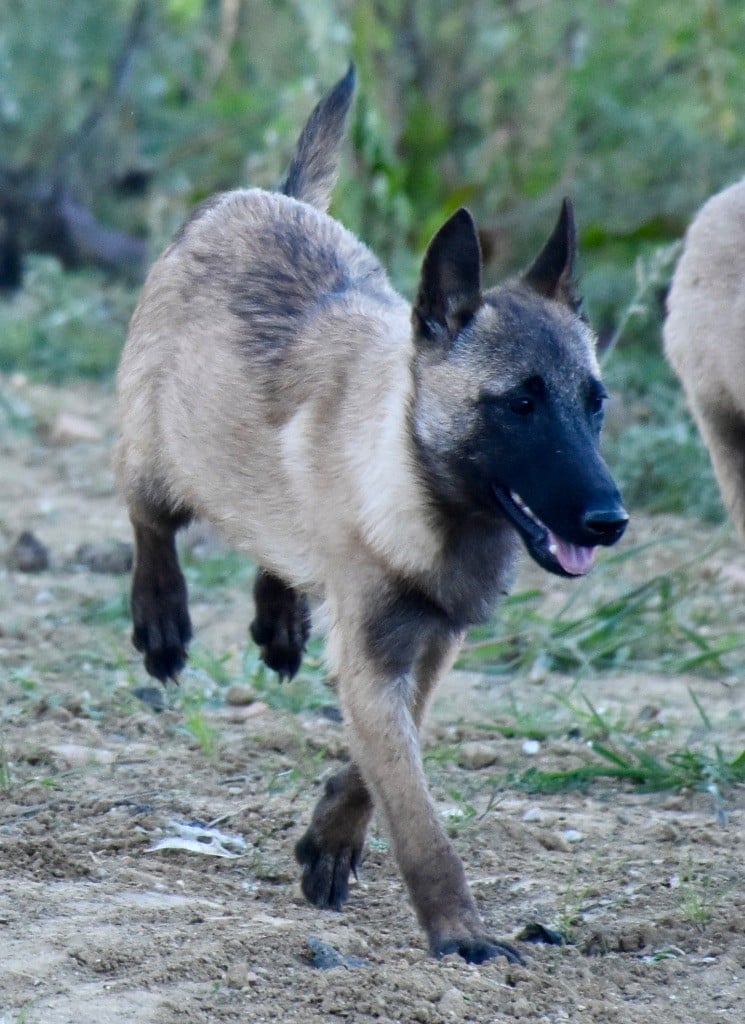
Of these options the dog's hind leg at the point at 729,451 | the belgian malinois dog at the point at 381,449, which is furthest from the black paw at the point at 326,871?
the dog's hind leg at the point at 729,451

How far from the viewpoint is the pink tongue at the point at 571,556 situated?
11.8ft

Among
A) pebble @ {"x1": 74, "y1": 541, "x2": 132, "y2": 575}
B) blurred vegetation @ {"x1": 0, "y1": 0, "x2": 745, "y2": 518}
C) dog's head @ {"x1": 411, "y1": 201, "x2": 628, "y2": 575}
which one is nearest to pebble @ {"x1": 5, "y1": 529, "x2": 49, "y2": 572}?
pebble @ {"x1": 74, "y1": 541, "x2": 132, "y2": 575}

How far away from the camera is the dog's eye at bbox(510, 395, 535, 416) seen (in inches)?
146

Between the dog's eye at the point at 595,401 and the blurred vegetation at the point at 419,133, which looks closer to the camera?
the dog's eye at the point at 595,401

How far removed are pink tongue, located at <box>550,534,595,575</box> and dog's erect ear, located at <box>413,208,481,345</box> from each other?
574 mm

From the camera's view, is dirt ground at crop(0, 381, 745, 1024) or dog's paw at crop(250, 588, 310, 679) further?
dog's paw at crop(250, 588, 310, 679)

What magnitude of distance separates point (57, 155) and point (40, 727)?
7.04 m

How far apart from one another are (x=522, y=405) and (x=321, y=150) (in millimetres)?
1961

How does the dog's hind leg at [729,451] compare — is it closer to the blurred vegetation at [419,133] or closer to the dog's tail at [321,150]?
the dog's tail at [321,150]

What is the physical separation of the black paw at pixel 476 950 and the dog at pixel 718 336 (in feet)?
8.14

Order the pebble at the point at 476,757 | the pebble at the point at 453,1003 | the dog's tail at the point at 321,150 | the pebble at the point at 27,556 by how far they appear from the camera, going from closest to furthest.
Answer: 1. the pebble at the point at 453,1003
2. the pebble at the point at 476,757
3. the dog's tail at the point at 321,150
4. the pebble at the point at 27,556

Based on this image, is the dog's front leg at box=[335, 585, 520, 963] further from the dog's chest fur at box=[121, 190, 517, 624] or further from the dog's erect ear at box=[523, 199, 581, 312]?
the dog's erect ear at box=[523, 199, 581, 312]

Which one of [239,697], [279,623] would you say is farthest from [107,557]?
[279,623]

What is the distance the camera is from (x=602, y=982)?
3475 millimetres
